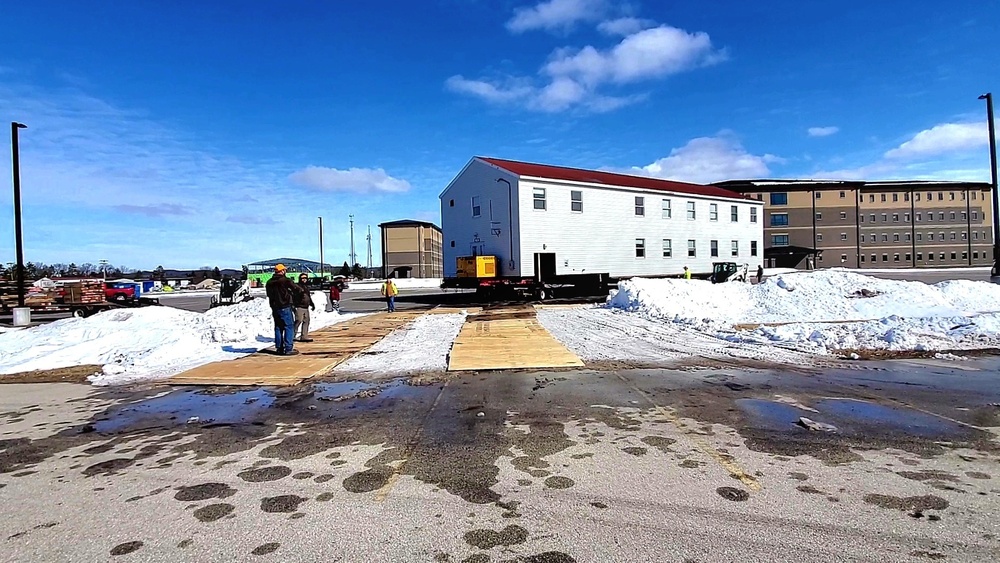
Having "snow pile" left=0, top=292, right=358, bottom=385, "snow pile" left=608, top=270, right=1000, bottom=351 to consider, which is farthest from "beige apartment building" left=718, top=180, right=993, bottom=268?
"snow pile" left=0, top=292, right=358, bottom=385

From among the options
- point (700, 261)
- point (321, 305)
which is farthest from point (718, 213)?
point (321, 305)

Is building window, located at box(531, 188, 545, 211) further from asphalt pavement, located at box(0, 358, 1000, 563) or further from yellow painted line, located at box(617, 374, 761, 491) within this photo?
yellow painted line, located at box(617, 374, 761, 491)

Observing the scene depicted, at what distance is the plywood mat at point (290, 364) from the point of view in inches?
363

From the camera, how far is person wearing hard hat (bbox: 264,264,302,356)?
11.4 meters

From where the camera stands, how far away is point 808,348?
1123 centimetres

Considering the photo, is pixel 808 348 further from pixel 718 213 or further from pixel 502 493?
pixel 718 213

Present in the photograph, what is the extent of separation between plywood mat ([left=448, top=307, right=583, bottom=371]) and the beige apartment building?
71.1m

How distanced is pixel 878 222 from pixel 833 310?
255ft

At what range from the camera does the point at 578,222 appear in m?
30.8

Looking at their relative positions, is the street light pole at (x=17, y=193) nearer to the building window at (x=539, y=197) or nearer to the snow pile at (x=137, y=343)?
the snow pile at (x=137, y=343)

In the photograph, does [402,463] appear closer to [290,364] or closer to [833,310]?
[290,364]

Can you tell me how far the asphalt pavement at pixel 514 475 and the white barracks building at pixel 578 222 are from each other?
21.4 meters

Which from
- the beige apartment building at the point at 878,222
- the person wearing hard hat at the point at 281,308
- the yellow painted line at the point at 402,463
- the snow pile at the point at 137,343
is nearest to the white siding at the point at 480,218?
the snow pile at the point at 137,343

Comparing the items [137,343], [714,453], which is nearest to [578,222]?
[137,343]
